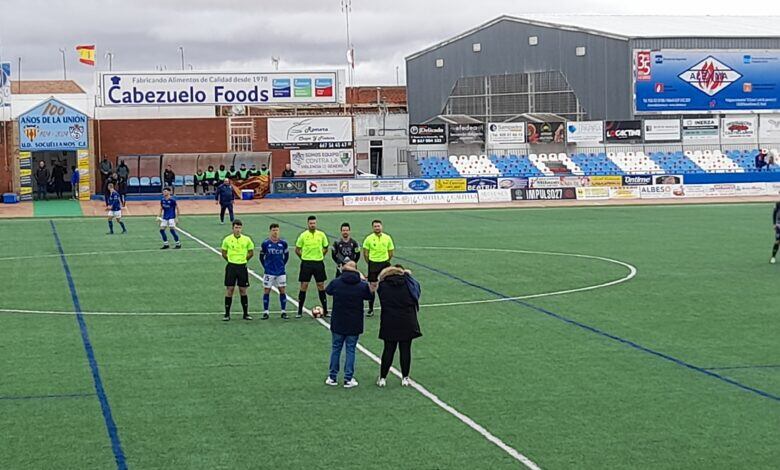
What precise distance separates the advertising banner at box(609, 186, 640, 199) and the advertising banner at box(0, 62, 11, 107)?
103 feet

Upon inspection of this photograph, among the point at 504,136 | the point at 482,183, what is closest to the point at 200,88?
the point at 482,183

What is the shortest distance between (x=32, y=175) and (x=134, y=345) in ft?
159

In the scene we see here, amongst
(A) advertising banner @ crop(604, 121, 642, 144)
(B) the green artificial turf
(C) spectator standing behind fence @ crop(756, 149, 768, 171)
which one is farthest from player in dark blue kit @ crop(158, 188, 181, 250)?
(C) spectator standing behind fence @ crop(756, 149, 768, 171)

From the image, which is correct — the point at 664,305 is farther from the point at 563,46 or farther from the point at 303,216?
the point at 563,46

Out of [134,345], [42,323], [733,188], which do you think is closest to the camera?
[134,345]

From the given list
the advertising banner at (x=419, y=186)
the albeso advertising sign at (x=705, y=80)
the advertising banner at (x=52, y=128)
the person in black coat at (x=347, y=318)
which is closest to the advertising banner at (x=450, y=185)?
the advertising banner at (x=419, y=186)

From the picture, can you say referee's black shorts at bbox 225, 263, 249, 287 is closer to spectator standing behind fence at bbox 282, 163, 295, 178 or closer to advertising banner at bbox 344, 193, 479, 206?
advertising banner at bbox 344, 193, 479, 206

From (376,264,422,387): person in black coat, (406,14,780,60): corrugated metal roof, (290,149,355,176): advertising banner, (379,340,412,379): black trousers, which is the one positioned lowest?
(379,340,412,379): black trousers

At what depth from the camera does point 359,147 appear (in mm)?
78500

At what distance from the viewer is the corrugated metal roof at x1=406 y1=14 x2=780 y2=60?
76.1 meters

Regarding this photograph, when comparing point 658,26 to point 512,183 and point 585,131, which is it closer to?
point 585,131

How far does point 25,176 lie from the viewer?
204 feet

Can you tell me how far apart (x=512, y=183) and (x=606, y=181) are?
5.29 meters

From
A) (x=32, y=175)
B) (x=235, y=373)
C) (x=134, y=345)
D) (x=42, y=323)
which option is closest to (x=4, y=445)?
(x=235, y=373)
